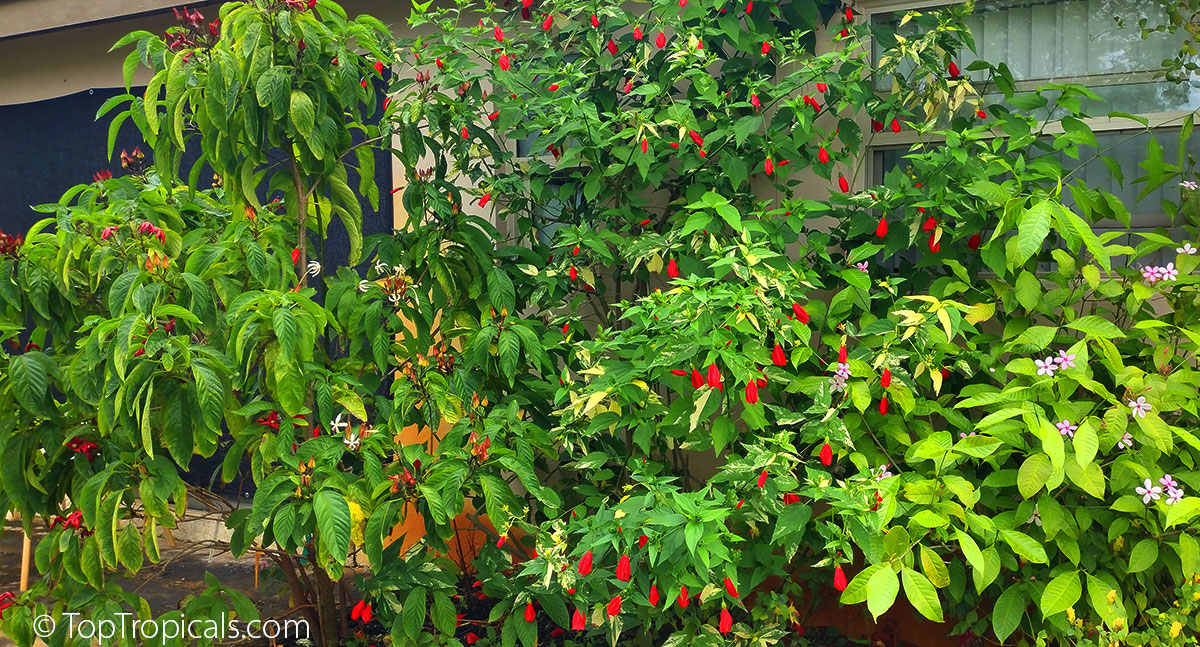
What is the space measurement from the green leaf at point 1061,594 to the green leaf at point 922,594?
17.1 inches

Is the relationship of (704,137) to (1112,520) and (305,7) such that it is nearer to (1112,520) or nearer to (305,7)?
(305,7)

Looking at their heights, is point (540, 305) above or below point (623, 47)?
below

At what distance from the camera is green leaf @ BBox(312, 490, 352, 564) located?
2.49m

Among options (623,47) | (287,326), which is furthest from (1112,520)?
(287,326)

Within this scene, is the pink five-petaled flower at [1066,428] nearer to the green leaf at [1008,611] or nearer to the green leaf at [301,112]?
the green leaf at [1008,611]

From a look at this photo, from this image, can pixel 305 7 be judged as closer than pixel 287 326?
No

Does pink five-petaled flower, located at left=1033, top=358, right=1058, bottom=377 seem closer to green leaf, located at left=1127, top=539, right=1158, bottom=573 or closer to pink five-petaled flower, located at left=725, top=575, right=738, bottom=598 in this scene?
green leaf, located at left=1127, top=539, right=1158, bottom=573

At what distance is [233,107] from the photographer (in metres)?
2.76

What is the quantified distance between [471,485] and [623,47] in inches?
62.5

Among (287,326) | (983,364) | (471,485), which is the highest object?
(287,326)

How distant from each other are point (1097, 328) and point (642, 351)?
126 cm

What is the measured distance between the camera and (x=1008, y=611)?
2643 mm

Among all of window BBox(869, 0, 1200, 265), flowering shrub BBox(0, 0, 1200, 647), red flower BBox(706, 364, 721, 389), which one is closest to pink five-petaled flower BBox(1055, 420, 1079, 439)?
flowering shrub BBox(0, 0, 1200, 647)

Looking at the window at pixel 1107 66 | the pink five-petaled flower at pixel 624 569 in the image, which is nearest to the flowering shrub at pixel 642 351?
the pink five-petaled flower at pixel 624 569
